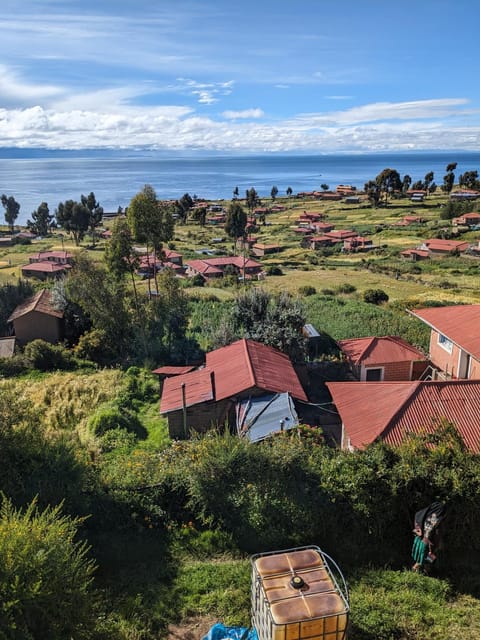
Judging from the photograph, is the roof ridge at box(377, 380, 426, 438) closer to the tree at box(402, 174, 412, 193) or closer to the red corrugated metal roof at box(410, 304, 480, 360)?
the red corrugated metal roof at box(410, 304, 480, 360)

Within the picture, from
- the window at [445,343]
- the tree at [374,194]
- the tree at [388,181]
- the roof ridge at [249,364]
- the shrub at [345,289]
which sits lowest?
the shrub at [345,289]

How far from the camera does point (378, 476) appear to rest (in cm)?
873

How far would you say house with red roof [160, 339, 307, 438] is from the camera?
16.5 m

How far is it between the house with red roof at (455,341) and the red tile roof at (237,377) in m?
6.08

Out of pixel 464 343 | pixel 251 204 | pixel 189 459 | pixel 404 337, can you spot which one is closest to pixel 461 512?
pixel 189 459

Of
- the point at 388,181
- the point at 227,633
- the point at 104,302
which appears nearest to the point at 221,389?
the point at 227,633

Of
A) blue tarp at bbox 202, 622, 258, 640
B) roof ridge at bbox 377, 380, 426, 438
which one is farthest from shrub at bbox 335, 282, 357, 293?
blue tarp at bbox 202, 622, 258, 640

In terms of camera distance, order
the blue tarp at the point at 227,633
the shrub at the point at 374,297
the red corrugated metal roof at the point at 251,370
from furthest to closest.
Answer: the shrub at the point at 374,297
the red corrugated metal roof at the point at 251,370
the blue tarp at the point at 227,633

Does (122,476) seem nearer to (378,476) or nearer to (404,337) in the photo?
(378,476)

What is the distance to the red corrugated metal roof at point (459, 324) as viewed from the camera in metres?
18.6

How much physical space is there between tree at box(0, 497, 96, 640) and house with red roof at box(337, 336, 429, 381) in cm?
1689

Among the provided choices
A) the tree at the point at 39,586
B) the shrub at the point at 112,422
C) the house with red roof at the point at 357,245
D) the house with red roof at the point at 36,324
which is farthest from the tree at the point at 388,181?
the tree at the point at 39,586

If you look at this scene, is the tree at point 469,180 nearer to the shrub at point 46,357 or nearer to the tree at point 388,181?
the tree at point 388,181

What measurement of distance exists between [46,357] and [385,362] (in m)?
16.2
